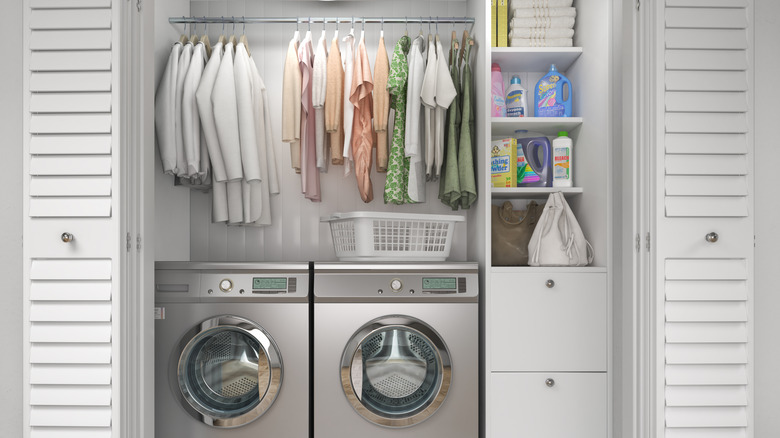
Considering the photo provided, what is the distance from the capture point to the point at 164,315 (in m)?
2.30

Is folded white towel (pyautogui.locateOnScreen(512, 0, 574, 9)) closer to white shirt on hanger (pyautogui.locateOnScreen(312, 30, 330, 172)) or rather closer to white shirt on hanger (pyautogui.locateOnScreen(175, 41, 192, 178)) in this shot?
white shirt on hanger (pyautogui.locateOnScreen(312, 30, 330, 172))

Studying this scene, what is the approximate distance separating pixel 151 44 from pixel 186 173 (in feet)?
2.21

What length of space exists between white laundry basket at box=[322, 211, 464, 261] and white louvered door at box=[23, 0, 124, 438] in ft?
3.17

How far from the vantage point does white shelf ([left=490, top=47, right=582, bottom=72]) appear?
2.51m

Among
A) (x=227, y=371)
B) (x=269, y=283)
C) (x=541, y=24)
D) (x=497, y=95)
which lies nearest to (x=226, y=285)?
(x=269, y=283)

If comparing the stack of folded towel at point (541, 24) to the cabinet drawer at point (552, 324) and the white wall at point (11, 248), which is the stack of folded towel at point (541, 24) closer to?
the cabinet drawer at point (552, 324)

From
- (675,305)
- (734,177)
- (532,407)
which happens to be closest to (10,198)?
(532,407)

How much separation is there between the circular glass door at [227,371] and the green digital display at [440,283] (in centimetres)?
64

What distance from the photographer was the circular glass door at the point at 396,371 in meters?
2.29

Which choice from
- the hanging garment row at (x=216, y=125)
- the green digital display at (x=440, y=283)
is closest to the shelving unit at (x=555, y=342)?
the green digital display at (x=440, y=283)

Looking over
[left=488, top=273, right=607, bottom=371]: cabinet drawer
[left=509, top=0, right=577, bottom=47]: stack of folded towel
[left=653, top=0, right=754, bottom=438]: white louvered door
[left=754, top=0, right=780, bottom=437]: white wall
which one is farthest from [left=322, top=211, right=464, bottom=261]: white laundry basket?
[left=754, top=0, right=780, bottom=437]: white wall

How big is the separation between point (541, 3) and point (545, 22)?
0.08 m

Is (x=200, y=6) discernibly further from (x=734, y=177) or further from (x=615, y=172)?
(x=734, y=177)

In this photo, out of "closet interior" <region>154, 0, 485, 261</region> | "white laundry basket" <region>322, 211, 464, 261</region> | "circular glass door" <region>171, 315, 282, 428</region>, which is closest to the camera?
"circular glass door" <region>171, 315, 282, 428</region>
